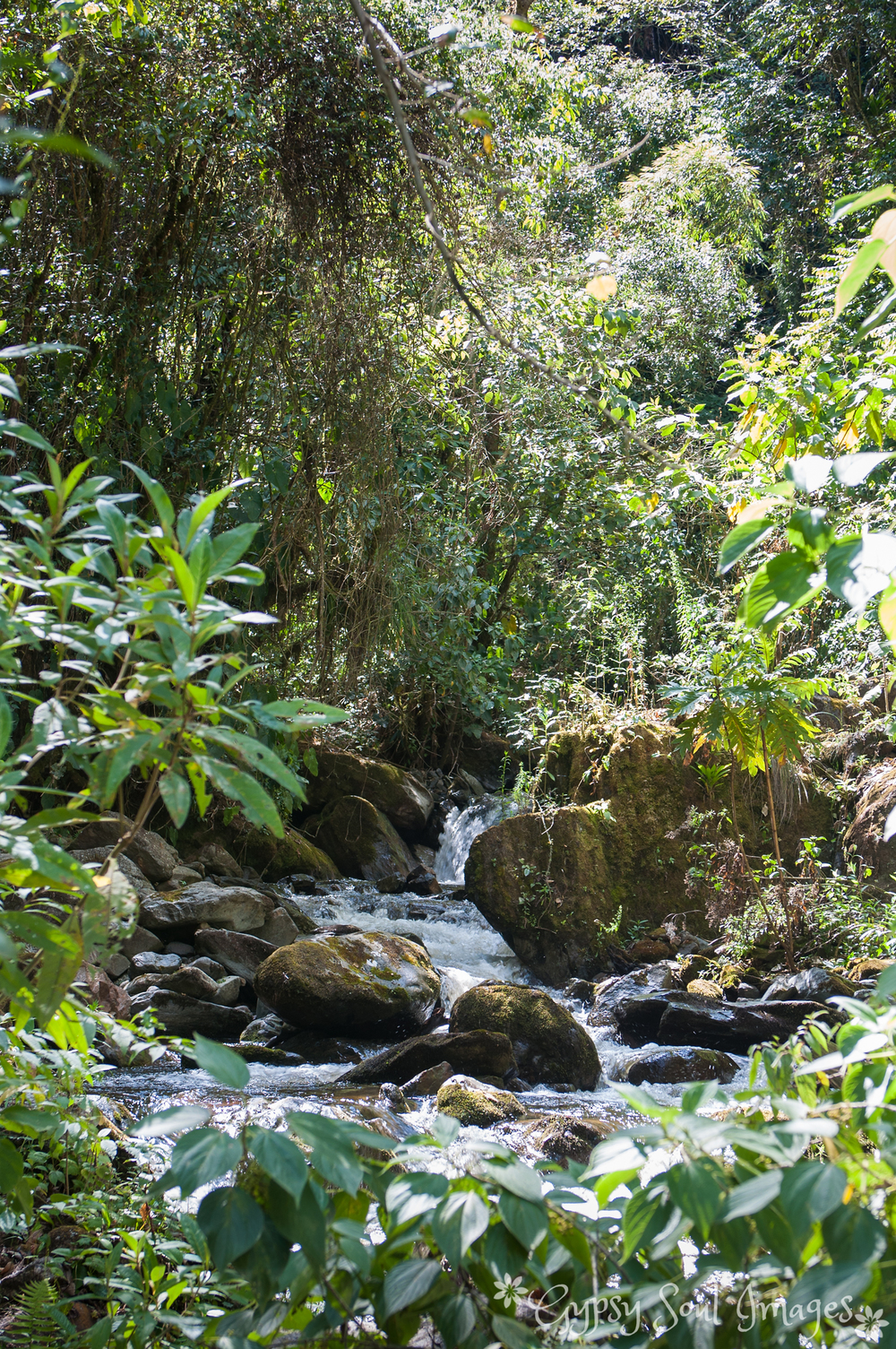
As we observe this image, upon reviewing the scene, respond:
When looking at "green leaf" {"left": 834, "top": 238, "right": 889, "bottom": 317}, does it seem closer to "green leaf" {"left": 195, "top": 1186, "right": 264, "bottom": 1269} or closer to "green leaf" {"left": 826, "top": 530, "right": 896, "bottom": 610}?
"green leaf" {"left": 826, "top": 530, "right": 896, "bottom": 610}

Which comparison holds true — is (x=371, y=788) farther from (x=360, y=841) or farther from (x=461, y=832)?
(x=461, y=832)

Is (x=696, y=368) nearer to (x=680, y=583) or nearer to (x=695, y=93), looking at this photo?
(x=695, y=93)

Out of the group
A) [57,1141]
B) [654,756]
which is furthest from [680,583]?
[57,1141]

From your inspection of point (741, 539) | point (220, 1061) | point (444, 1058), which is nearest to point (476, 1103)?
point (444, 1058)

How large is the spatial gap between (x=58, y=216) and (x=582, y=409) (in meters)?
6.22

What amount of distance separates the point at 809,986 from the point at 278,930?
3.45 meters

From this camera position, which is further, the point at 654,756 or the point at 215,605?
the point at 654,756

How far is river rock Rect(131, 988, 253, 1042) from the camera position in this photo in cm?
477

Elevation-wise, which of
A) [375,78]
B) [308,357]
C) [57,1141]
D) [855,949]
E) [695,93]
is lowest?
[855,949]

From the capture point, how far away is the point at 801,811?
6523 mm

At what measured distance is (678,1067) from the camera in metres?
4.79

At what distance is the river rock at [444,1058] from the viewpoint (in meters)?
4.54

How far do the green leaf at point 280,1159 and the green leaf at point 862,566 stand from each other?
0.70 m

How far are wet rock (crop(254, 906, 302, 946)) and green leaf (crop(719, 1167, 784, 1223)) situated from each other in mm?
5704
